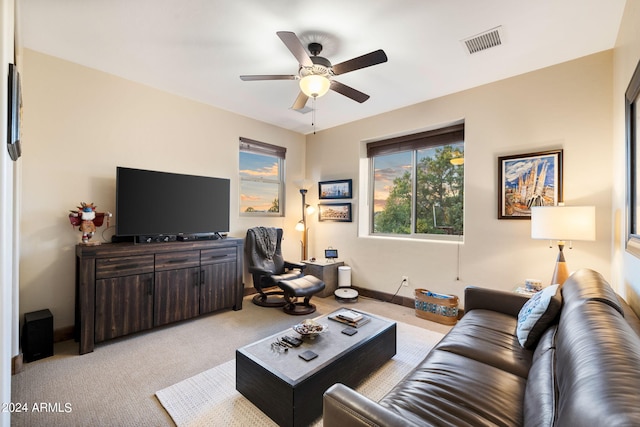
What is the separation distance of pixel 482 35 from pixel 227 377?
3.53 m

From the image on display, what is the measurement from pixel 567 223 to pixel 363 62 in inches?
85.4

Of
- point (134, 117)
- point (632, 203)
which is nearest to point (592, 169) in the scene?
point (632, 203)

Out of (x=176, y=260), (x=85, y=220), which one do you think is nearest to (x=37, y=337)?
(x=85, y=220)

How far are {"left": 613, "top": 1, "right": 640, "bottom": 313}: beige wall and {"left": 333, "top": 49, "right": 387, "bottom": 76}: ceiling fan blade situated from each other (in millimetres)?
1569

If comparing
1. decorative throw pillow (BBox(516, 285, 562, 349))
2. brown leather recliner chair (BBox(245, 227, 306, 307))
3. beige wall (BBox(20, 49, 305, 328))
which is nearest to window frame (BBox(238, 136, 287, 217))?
brown leather recliner chair (BBox(245, 227, 306, 307))

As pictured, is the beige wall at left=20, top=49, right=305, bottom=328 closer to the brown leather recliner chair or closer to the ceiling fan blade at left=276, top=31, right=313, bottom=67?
the brown leather recliner chair

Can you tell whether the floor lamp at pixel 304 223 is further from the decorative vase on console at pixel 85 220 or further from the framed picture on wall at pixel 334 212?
the decorative vase on console at pixel 85 220

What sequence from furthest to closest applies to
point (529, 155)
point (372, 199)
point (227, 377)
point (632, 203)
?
point (372, 199), point (529, 155), point (227, 377), point (632, 203)

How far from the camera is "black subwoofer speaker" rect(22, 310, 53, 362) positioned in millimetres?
2342

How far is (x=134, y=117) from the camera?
3262 millimetres

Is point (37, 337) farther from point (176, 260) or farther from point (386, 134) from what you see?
point (386, 134)

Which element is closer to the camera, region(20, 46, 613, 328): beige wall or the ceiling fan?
the ceiling fan

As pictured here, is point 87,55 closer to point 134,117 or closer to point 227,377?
point 134,117

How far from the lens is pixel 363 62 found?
7.19 ft
